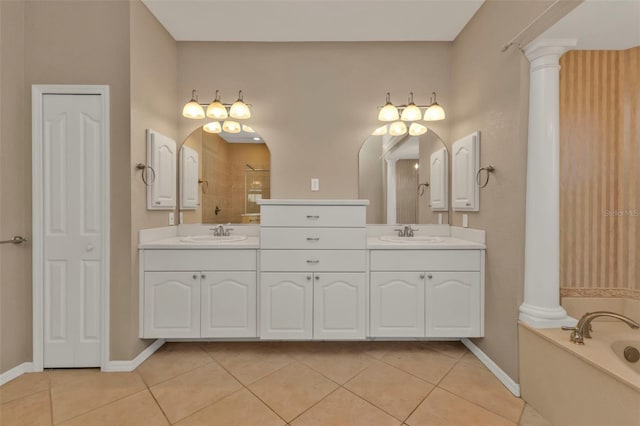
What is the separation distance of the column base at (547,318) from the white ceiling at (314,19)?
7.24 feet

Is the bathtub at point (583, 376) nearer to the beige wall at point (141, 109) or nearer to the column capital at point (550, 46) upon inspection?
the column capital at point (550, 46)

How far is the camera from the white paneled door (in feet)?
6.46

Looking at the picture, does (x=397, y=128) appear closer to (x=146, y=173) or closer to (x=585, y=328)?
(x=585, y=328)

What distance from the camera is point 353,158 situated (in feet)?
8.88

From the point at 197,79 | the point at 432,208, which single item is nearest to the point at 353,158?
the point at 432,208

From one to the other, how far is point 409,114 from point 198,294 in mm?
2336

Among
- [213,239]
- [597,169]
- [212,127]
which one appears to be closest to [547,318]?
[597,169]

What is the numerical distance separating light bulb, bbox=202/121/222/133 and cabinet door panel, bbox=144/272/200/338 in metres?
1.39

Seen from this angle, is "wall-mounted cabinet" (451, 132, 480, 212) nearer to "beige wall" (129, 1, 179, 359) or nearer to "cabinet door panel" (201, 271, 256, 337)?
"cabinet door panel" (201, 271, 256, 337)

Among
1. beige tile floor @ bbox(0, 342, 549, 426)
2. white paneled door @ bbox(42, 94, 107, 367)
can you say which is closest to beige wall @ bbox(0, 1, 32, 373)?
white paneled door @ bbox(42, 94, 107, 367)

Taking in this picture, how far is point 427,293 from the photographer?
2.11 meters

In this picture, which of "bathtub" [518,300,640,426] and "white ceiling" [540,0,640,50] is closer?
"bathtub" [518,300,640,426]

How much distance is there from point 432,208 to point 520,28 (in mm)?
1441

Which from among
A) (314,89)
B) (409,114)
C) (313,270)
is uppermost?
(314,89)
